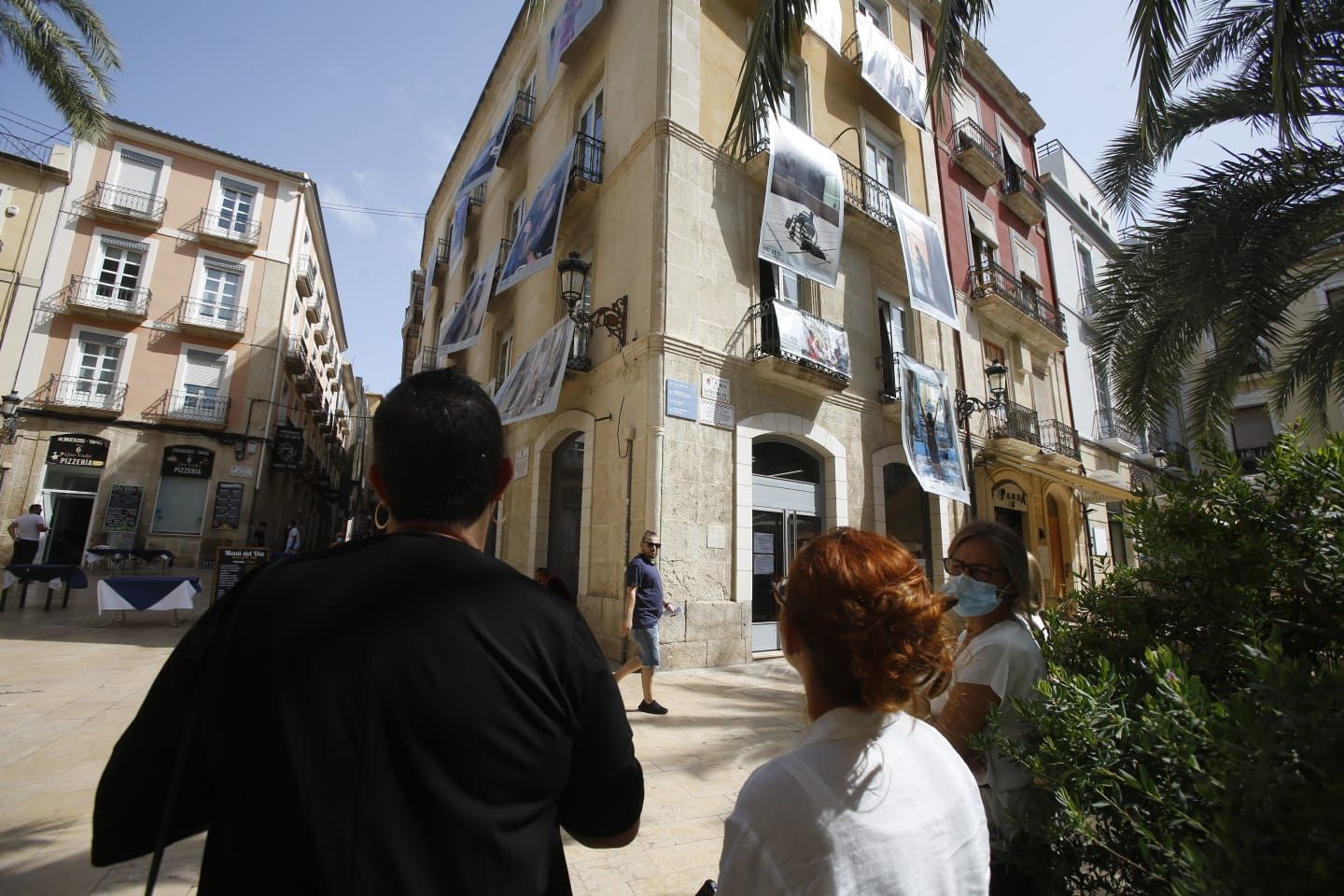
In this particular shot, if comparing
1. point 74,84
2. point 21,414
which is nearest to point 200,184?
point 21,414

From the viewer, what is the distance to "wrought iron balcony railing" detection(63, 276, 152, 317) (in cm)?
1761

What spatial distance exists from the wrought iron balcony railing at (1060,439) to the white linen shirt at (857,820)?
16.1 meters

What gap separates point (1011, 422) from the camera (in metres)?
13.5

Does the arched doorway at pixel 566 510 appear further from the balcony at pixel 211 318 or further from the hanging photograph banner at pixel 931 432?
the balcony at pixel 211 318

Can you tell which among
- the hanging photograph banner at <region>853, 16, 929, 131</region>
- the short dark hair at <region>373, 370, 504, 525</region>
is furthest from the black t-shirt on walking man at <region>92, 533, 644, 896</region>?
the hanging photograph banner at <region>853, 16, 929, 131</region>

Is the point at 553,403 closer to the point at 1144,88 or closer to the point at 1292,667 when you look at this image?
the point at 1144,88

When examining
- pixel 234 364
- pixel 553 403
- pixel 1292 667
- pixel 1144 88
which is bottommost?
pixel 1292 667

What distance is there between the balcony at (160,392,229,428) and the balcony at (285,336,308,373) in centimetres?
295

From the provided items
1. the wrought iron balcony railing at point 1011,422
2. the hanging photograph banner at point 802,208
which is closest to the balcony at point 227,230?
the hanging photograph banner at point 802,208

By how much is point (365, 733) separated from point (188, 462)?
75.5 ft

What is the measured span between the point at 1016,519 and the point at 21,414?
27.3m

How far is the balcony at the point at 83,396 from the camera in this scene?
17109 millimetres

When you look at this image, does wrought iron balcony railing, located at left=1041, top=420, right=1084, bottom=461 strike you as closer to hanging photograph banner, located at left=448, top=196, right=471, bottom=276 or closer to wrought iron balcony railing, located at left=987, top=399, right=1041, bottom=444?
wrought iron balcony railing, located at left=987, top=399, right=1041, bottom=444

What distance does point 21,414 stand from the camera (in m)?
16.7
